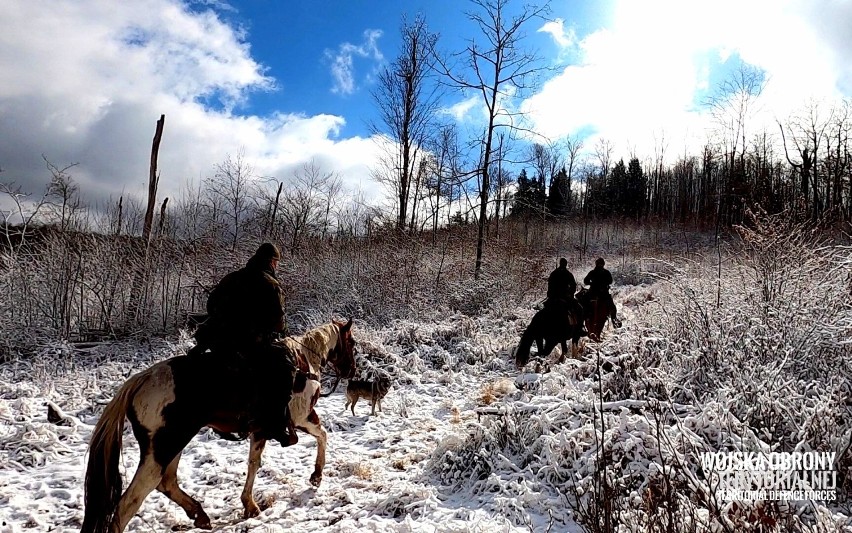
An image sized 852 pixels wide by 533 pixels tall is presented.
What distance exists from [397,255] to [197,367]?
506 inches

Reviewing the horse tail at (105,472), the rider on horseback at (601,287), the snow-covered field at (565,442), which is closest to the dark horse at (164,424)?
the horse tail at (105,472)

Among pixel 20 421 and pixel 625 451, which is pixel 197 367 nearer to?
pixel 625 451

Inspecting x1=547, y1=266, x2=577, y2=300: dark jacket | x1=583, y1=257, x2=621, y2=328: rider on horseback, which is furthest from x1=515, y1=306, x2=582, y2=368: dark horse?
x1=583, y1=257, x2=621, y2=328: rider on horseback

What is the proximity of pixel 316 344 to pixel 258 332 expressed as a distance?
1.41 meters

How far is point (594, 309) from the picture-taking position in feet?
34.4

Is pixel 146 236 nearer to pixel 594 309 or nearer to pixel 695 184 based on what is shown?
pixel 594 309

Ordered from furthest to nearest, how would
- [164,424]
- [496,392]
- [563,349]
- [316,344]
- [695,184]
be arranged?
1. [695,184]
2. [563,349]
3. [496,392]
4. [316,344]
5. [164,424]

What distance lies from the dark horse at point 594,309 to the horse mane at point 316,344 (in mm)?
6842

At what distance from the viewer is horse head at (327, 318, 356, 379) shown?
19.2 feet

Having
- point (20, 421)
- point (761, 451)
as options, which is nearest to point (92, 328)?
point (20, 421)

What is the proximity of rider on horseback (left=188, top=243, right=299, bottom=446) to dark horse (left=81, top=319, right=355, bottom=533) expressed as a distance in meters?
0.11

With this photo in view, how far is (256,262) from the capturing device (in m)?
4.30

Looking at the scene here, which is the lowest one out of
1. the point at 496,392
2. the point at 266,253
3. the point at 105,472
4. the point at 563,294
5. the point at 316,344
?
the point at 496,392

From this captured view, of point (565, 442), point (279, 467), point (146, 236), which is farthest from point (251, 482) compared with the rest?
point (146, 236)
